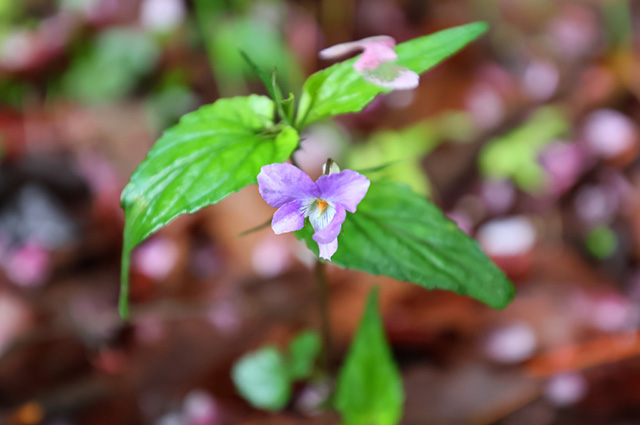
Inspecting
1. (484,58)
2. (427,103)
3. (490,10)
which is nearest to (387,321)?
(427,103)

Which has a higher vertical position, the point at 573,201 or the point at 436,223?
the point at 436,223

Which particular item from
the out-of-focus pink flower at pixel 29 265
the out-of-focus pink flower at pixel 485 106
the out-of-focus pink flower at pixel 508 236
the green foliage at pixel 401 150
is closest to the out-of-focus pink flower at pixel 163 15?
the green foliage at pixel 401 150

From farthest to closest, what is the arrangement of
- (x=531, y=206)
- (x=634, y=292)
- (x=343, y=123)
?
(x=343, y=123) < (x=531, y=206) < (x=634, y=292)

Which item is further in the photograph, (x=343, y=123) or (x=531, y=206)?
(x=343, y=123)

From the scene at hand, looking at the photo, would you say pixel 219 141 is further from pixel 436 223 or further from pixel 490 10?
pixel 490 10

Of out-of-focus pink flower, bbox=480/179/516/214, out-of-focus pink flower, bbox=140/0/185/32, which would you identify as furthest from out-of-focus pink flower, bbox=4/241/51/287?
out-of-focus pink flower, bbox=480/179/516/214

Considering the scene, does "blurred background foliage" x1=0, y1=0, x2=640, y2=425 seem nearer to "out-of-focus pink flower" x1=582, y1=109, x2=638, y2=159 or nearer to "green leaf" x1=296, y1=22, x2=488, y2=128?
"out-of-focus pink flower" x1=582, y1=109, x2=638, y2=159
